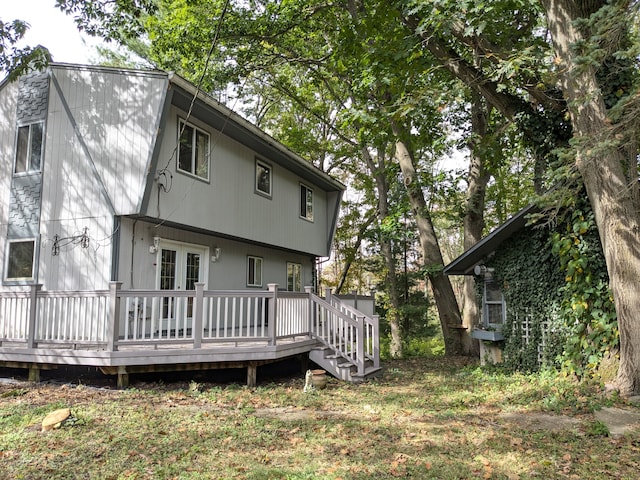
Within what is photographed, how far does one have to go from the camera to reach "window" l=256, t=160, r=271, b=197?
41.9 feet

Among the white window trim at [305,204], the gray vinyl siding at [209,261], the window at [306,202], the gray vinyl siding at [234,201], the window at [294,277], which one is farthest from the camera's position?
the window at [294,277]

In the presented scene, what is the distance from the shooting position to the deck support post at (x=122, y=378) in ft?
24.8

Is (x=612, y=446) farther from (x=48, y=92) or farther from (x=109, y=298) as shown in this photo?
(x=48, y=92)

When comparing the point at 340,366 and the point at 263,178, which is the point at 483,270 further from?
the point at 263,178

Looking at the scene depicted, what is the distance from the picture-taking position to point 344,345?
30.9 feet

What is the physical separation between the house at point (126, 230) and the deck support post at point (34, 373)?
0.05 m

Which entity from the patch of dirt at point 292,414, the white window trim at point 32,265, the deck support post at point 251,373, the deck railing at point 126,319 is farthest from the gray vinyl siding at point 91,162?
the patch of dirt at point 292,414

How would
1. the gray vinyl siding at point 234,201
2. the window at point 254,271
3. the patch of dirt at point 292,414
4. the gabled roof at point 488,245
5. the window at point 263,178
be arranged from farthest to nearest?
the window at point 254,271
the window at point 263,178
the gray vinyl siding at point 234,201
the gabled roof at point 488,245
the patch of dirt at point 292,414

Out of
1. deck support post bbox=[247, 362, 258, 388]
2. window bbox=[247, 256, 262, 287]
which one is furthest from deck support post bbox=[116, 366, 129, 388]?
window bbox=[247, 256, 262, 287]

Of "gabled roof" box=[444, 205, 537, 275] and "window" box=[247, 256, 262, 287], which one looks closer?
"gabled roof" box=[444, 205, 537, 275]

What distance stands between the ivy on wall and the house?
3.50 meters

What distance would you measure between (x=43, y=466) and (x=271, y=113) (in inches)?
836

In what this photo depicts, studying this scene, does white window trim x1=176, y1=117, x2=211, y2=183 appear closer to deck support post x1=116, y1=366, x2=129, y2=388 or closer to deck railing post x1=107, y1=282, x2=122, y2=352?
deck railing post x1=107, y1=282, x2=122, y2=352

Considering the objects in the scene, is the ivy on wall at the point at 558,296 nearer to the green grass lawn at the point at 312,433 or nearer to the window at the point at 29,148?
the green grass lawn at the point at 312,433
